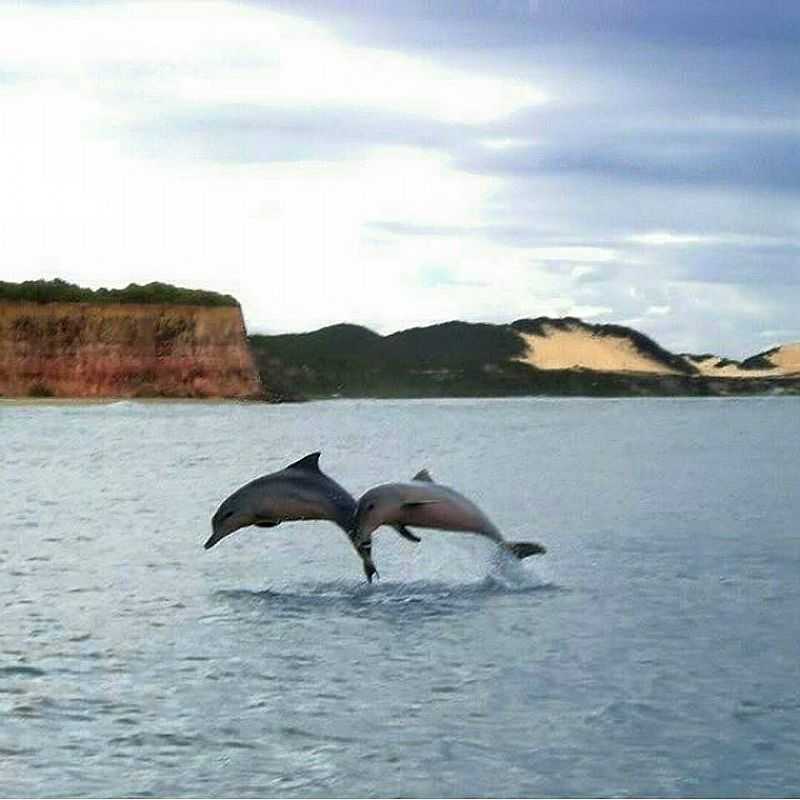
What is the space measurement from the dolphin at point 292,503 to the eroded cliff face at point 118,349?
13040 centimetres

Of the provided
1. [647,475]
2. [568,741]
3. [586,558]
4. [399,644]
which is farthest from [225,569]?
[647,475]

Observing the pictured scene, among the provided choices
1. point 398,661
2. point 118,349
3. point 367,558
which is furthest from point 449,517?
point 118,349

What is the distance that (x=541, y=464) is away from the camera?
71.2 metres

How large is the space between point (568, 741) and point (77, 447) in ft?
243

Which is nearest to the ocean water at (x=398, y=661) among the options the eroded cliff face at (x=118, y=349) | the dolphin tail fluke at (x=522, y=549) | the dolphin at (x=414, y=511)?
the dolphin tail fluke at (x=522, y=549)

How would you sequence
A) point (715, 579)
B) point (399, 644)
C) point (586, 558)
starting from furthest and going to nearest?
point (586, 558)
point (715, 579)
point (399, 644)

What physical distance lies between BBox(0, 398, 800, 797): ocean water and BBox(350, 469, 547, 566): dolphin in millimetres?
Answer: 1012

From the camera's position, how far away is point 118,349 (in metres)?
150

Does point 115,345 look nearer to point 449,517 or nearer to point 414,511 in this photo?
point 449,517

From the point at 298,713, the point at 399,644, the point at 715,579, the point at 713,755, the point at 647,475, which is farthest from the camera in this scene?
the point at 647,475

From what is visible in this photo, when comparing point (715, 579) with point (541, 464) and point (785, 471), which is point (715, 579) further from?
point (541, 464)

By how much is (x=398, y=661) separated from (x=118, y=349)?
136m

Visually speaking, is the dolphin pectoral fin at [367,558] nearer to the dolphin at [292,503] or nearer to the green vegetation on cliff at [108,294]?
the dolphin at [292,503]

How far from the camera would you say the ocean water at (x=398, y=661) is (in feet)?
40.9
